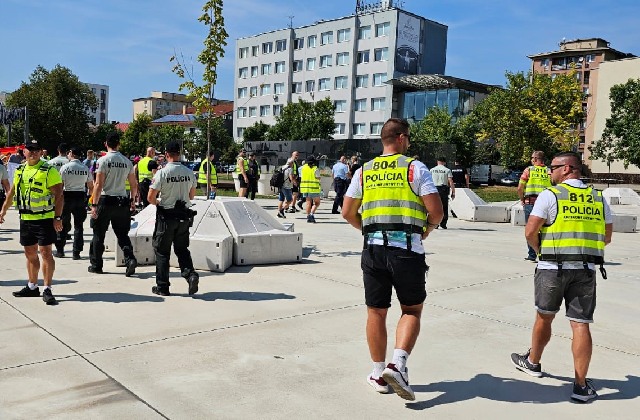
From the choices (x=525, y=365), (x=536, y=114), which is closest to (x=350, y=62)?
(x=536, y=114)

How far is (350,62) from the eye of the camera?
74438mm

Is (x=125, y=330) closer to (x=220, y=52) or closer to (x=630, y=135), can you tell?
(x=220, y=52)

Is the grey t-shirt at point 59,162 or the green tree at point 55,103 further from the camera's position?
the green tree at point 55,103

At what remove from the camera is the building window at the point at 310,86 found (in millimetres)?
79188

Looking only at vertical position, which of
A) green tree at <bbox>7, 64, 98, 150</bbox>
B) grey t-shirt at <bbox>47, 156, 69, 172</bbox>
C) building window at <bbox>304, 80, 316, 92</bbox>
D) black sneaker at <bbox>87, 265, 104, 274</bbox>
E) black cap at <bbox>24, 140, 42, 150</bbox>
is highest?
building window at <bbox>304, 80, 316, 92</bbox>

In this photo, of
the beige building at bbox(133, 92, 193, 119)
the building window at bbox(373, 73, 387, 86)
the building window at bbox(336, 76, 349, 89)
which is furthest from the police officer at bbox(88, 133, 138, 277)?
the beige building at bbox(133, 92, 193, 119)

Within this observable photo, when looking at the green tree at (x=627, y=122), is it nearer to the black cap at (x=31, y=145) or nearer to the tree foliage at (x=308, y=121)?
the tree foliage at (x=308, y=121)

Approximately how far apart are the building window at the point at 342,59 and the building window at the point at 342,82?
1.82 meters

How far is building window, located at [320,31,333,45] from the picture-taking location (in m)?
77.1

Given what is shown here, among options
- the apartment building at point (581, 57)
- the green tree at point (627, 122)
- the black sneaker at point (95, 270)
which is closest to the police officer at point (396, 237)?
the black sneaker at point (95, 270)

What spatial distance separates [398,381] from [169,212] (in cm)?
369

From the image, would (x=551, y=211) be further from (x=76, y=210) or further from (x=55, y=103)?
(x=55, y=103)

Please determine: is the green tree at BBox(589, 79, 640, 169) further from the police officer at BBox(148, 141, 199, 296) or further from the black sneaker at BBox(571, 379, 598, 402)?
the black sneaker at BBox(571, 379, 598, 402)

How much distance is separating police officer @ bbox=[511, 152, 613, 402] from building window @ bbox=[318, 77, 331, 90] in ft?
247
